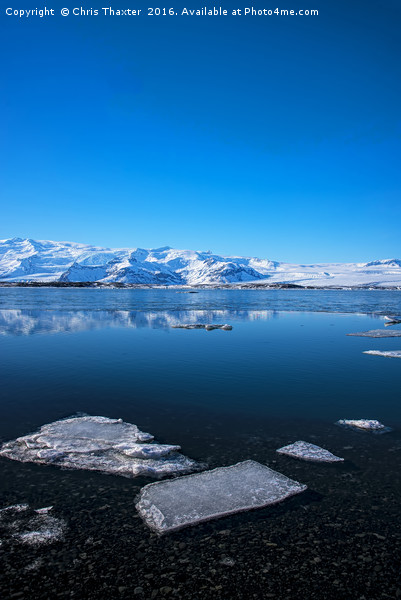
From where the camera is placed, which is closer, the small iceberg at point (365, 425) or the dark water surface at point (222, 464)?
the dark water surface at point (222, 464)

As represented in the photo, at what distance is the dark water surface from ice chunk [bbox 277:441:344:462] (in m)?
0.22

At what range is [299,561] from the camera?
A: 429 centimetres

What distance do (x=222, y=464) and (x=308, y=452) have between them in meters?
1.67

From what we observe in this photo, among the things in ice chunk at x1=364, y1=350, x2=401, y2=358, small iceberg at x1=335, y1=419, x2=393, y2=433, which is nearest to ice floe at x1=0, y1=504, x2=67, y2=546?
small iceberg at x1=335, y1=419, x2=393, y2=433

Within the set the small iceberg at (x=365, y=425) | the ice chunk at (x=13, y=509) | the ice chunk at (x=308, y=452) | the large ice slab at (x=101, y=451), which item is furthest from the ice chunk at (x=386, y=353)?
the ice chunk at (x=13, y=509)

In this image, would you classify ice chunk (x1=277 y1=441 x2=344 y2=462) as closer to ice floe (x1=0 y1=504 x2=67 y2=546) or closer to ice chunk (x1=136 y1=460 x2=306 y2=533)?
ice chunk (x1=136 y1=460 x2=306 y2=533)

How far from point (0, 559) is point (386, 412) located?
846 cm

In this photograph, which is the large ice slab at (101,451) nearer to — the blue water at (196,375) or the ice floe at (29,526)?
the blue water at (196,375)

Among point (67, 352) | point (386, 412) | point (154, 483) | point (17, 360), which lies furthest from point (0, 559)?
point (67, 352)

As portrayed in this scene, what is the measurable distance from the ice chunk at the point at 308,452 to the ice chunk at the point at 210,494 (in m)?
0.81

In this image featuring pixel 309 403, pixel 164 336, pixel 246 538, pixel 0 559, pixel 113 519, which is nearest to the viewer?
pixel 0 559

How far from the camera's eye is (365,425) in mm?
8039

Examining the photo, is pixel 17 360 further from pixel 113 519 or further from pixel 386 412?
pixel 386 412

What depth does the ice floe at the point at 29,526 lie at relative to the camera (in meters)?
4.60
